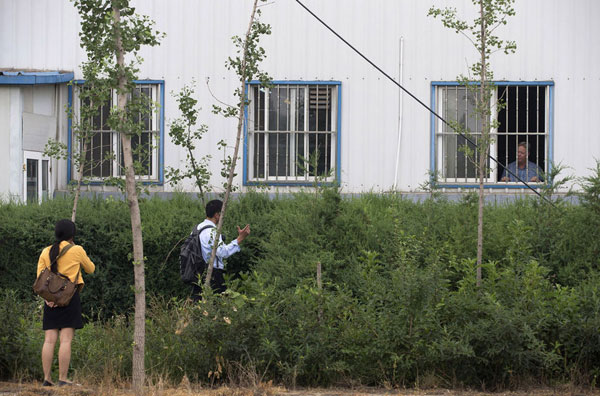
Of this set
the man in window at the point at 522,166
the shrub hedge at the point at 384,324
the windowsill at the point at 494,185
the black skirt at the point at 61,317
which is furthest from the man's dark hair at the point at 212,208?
the man in window at the point at 522,166

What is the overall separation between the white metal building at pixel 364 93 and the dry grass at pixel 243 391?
7289 millimetres

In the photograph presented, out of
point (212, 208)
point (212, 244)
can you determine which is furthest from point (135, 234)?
point (212, 208)

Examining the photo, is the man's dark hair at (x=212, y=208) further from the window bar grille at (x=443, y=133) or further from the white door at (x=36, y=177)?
the window bar grille at (x=443, y=133)

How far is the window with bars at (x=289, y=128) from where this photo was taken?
611 inches

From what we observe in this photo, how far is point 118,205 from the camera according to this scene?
1271 cm

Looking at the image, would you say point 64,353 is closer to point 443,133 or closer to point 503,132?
point 443,133

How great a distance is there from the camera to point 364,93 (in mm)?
A: 15555

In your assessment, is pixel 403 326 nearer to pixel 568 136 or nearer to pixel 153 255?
pixel 153 255

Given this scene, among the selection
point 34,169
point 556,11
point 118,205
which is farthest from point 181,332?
point 556,11

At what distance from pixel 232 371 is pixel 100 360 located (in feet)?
4.99

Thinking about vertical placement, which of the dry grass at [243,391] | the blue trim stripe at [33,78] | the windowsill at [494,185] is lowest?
the dry grass at [243,391]

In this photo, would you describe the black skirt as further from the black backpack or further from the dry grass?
the black backpack

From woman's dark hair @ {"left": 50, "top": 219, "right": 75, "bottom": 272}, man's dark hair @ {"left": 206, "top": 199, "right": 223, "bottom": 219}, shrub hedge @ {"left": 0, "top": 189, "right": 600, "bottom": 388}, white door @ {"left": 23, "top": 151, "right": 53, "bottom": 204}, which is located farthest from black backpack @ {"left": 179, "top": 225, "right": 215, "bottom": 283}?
white door @ {"left": 23, "top": 151, "right": 53, "bottom": 204}

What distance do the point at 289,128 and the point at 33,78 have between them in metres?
4.68
